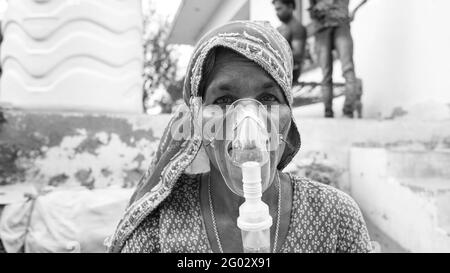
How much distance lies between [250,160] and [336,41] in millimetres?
3823

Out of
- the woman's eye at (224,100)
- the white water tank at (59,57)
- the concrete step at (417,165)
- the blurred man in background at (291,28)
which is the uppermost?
the blurred man in background at (291,28)

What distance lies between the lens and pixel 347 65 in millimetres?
4156

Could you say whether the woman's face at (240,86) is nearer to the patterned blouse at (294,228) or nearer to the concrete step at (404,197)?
the patterned blouse at (294,228)

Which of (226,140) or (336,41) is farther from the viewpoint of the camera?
(336,41)

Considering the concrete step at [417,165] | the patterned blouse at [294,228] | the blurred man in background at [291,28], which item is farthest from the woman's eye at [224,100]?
the blurred man in background at [291,28]

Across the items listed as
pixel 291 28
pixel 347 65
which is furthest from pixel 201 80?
pixel 291 28

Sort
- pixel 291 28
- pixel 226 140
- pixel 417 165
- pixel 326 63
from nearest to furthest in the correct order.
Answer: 1. pixel 226 140
2. pixel 417 165
3. pixel 326 63
4. pixel 291 28

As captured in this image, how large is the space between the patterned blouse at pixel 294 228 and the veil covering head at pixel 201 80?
44 mm

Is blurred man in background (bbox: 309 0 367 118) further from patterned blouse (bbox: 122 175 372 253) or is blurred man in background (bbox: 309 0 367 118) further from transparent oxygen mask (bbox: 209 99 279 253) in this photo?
transparent oxygen mask (bbox: 209 99 279 253)

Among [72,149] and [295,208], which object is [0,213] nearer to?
[72,149]

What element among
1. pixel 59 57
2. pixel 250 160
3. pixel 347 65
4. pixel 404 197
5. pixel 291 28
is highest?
pixel 291 28

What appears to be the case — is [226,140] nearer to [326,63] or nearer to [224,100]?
[224,100]

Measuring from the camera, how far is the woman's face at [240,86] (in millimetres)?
1073

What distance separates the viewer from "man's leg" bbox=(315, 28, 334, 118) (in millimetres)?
4332
